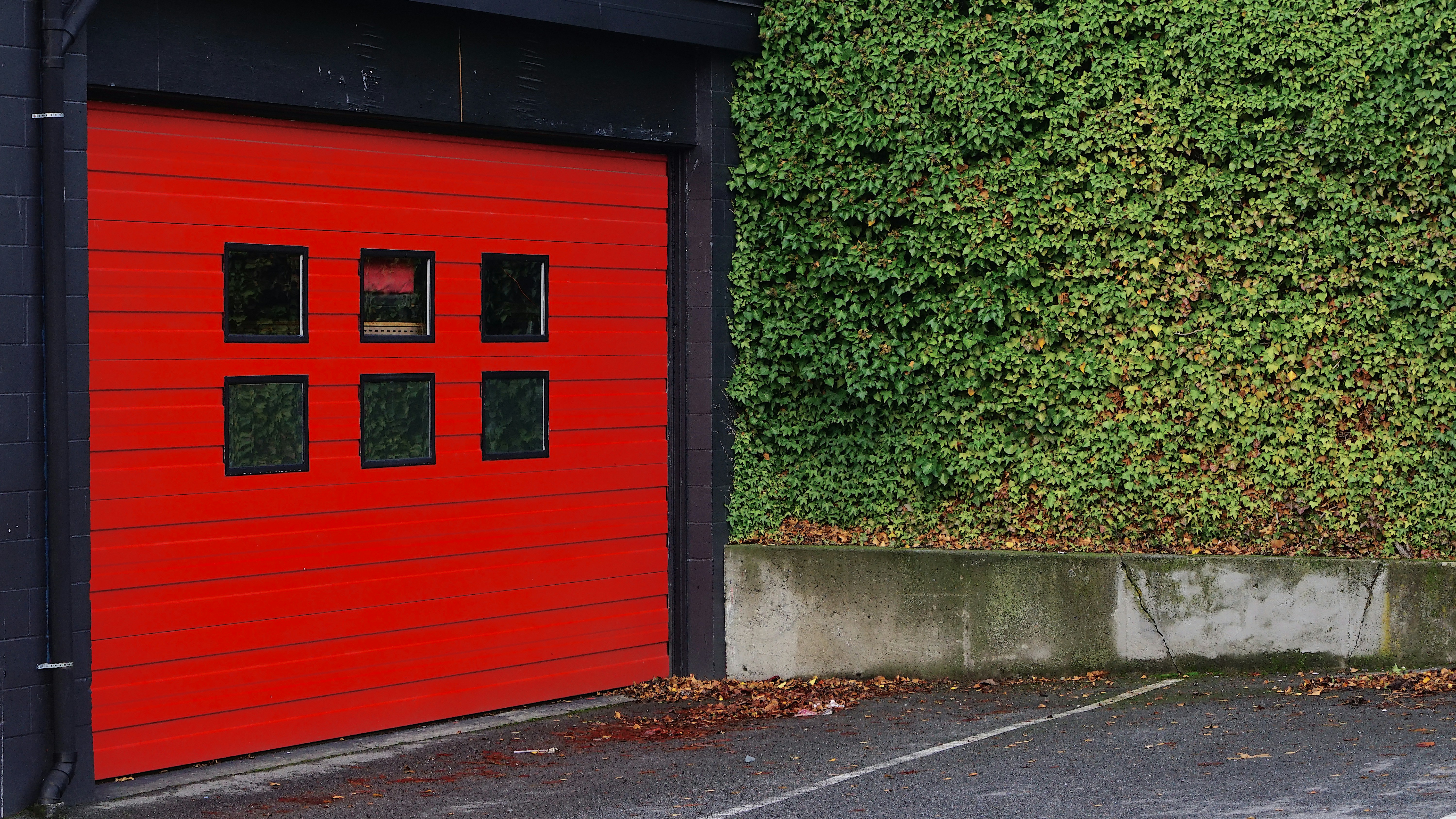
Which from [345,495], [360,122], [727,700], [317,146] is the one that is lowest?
[727,700]

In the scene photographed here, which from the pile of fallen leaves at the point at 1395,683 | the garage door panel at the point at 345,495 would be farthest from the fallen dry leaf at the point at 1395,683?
the garage door panel at the point at 345,495

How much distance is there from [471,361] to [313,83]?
1899 mm

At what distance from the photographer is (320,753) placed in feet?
26.0

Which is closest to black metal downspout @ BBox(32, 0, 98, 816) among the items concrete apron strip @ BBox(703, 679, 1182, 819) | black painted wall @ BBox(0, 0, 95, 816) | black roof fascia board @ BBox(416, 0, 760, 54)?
black painted wall @ BBox(0, 0, 95, 816)

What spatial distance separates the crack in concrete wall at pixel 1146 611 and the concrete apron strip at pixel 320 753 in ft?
10.7

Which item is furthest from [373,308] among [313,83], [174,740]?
[174,740]

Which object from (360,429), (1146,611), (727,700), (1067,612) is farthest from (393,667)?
(1146,611)

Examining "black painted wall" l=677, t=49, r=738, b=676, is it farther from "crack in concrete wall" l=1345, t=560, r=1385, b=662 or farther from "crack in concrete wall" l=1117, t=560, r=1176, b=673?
"crack in concrete wall" l=1345, t=560, r=1385, b=662

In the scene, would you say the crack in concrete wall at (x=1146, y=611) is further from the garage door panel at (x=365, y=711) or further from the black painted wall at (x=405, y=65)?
the black painted wall at (x=405, y=65)

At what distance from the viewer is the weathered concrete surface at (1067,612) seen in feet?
28.1

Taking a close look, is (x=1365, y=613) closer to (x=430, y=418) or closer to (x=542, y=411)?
(x=542, y=411)

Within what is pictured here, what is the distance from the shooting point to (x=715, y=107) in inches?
383

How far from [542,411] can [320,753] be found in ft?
8.19

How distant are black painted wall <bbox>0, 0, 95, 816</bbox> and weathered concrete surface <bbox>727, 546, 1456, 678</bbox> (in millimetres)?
4463
